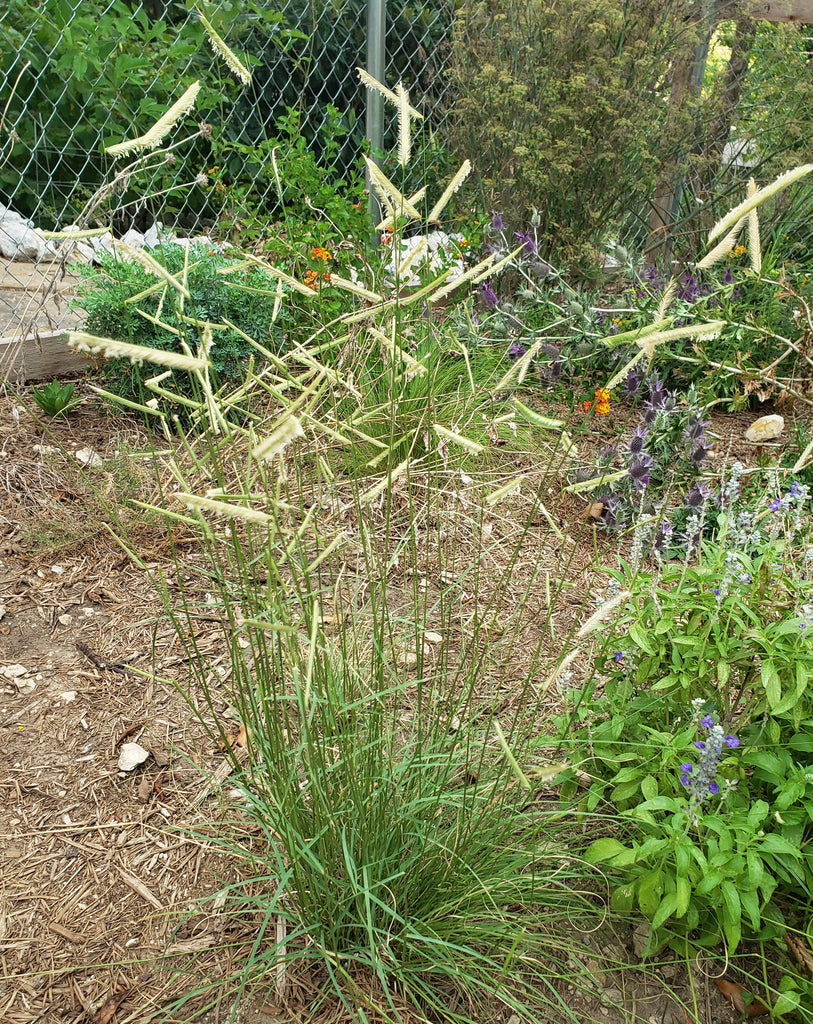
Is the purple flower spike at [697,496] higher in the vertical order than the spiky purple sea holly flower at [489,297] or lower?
higher

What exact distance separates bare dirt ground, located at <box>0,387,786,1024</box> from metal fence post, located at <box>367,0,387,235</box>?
2.31m

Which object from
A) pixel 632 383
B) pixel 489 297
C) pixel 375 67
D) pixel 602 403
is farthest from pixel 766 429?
pixel 375 67

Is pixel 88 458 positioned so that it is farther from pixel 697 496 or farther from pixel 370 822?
pixel 697 496

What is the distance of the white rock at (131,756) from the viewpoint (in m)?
1.92

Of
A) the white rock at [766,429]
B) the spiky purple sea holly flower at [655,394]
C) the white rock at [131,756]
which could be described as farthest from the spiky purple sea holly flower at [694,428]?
the white rock at [131,756]

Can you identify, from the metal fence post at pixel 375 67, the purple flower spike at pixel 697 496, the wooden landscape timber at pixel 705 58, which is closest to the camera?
the purple flower spike at pixel 697 496

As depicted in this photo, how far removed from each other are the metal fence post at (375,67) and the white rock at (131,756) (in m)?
3.06

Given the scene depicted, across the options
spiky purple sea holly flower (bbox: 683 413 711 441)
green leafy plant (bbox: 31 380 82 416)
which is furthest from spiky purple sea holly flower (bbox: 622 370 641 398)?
green leafy plant (bbox: 31 380 82 416)

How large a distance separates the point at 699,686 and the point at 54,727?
5.00ft

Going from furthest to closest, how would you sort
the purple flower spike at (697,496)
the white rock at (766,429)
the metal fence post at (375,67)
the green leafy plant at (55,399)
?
the metal fence post at (375,67)
the white rock at (766,429)
the green leafy plant at (55,399)
the purple flower spike at (697,496)

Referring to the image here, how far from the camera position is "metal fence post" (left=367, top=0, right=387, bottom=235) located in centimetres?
418

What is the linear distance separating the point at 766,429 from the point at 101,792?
3.03 metres

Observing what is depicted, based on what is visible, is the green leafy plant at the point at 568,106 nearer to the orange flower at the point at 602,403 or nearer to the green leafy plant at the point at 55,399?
the orange flower at the point at 602,403

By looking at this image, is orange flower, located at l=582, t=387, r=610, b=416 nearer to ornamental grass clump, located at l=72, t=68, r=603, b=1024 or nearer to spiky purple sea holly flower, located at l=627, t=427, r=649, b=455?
spiky purple sea holly flower, located at l=627, t=427, r=649, b=455
